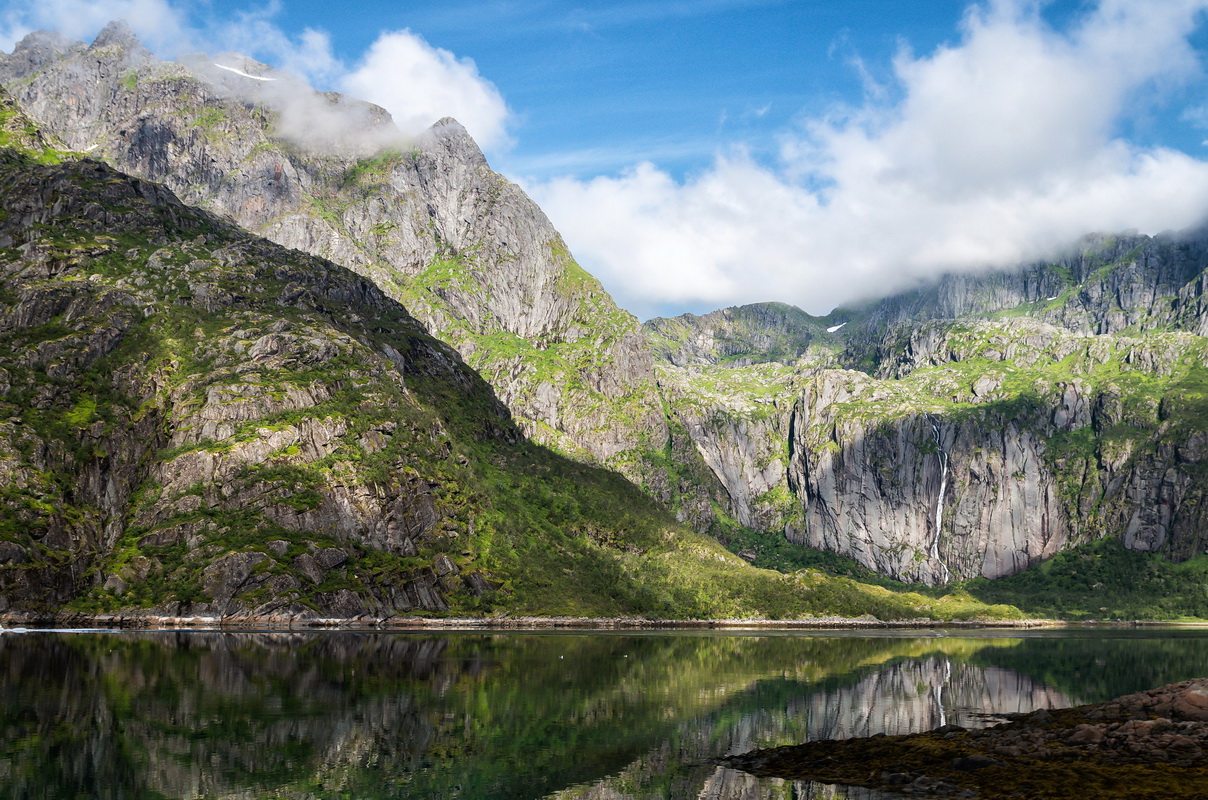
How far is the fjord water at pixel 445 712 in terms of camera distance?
56438 millimetres

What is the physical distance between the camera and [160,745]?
210ft

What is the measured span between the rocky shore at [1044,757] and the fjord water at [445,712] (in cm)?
495

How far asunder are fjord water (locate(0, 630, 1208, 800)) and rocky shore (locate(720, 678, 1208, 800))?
4953mm

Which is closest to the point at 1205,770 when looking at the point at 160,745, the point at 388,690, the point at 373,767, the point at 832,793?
the point at 832,793

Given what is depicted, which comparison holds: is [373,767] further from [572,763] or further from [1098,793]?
[1098,793]

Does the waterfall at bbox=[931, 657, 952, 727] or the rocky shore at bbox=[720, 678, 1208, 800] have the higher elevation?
the rocky shore at bbox=[720, 678, 1208, 800]

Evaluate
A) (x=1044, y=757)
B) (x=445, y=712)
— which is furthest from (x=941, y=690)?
(x=445, y=712)

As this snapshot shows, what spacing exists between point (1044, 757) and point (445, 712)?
47.1m

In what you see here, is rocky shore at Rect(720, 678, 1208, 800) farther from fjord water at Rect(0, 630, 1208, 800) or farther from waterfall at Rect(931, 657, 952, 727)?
waterfall at Rect(931, 657, 952, 727)

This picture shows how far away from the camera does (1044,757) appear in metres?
60.4

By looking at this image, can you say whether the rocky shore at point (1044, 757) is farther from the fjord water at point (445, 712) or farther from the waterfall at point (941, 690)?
the waterfall at point (941, 690)

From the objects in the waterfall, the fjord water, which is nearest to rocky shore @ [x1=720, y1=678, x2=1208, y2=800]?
the fjord water

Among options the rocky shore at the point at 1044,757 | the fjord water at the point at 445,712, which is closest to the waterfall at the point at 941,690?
the fjord water at the point at 445,712

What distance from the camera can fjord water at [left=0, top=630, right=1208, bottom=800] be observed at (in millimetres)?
56438
